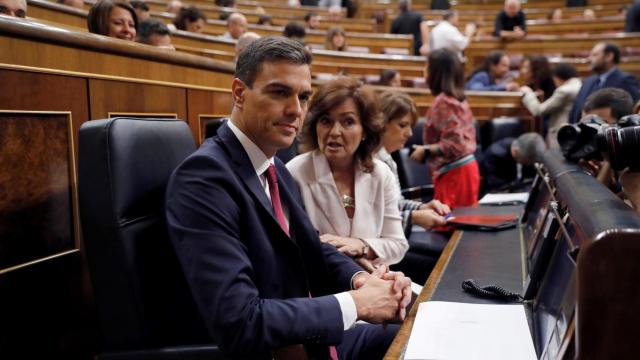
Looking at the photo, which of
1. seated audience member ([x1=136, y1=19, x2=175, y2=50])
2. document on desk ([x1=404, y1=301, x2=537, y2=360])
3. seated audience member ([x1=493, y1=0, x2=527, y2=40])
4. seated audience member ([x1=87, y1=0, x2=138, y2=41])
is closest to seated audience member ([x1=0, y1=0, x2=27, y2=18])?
seated audience member ([x1=87, y1=0, x2=138, y2=41])

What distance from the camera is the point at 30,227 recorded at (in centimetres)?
92

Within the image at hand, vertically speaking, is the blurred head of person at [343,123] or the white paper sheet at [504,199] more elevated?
the blurred head of person at [343,123]

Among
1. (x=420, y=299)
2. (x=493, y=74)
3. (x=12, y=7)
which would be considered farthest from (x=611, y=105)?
(x=493, y=74)

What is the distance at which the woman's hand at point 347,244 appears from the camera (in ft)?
3.66

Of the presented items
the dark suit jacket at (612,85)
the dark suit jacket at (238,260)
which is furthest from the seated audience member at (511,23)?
the dark suit jacket at (238,260)

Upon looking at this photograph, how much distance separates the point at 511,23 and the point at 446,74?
149 inches

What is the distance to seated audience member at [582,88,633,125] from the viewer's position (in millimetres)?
1669

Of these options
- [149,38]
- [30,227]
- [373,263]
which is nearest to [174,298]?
[30,227]

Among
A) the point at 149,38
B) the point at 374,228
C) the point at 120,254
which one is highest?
the point at 149,38

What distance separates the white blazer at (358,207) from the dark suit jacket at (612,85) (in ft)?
6.91

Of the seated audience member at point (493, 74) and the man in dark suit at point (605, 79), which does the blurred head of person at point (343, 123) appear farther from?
the seated audience member at point (493, 74)

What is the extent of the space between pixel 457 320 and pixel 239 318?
0.29m

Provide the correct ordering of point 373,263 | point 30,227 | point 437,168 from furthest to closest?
point 437,168
point 373,263
point 30,227

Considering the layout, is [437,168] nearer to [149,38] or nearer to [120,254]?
[149,38]
